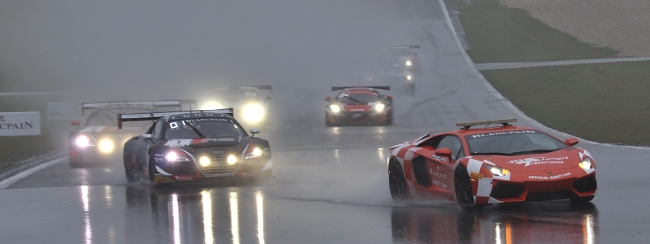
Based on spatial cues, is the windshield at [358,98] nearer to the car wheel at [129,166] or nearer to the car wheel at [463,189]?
the car wheel at [129,166]

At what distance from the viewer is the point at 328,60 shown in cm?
5206

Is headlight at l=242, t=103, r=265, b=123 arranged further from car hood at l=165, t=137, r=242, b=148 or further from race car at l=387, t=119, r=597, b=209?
race car at l=387, t=119, r=597, b=209

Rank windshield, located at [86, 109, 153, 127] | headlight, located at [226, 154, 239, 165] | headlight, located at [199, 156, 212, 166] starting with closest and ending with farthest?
headlight, located at [199, 156, 212, 166] < headlight, located at [226, 154, 239, 165] < windshield, located at [86, 109, 153, 127]

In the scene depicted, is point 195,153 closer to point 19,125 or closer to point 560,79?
point 19,125

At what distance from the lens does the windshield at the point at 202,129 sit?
14820mm

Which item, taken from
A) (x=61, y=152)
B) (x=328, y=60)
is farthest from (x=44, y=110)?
(x=328, y=60)

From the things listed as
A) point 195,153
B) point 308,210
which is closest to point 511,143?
point 308,210

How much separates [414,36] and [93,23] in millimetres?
22272

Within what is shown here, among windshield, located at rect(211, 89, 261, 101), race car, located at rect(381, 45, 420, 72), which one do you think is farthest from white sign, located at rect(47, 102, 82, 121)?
race car, located at rect(381, 45, 420, 72)

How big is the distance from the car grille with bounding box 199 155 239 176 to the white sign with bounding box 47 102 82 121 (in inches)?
702

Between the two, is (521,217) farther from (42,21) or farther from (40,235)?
(42,21)

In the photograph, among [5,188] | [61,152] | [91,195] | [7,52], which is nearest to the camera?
[91,195]

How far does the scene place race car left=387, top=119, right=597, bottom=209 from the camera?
31.7ft

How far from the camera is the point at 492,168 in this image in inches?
384
